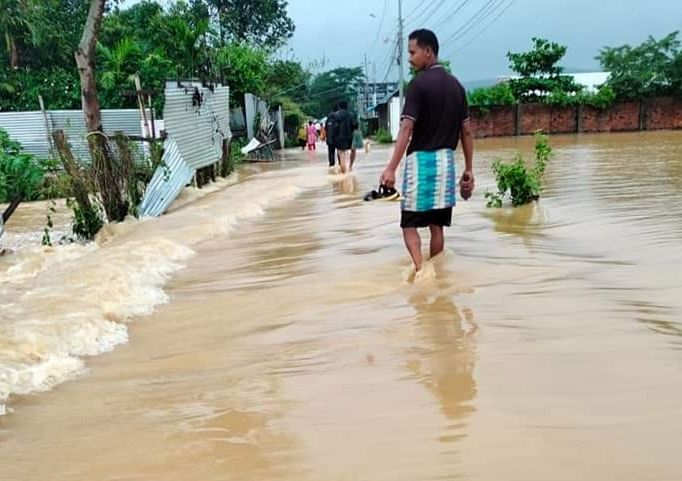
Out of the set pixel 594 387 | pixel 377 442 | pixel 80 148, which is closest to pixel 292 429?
pixel 377 442

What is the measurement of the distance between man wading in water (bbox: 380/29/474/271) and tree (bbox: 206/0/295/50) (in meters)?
36.1

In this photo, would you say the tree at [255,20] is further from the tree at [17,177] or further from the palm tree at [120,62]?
the tree at [17,177]

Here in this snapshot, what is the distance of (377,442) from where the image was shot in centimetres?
247

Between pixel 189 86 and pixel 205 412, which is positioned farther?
pixel 189 86

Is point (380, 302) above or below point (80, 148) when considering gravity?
below

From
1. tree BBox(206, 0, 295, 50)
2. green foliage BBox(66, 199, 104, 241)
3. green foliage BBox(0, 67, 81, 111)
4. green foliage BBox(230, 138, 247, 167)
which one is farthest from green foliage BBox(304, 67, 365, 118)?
green foliage BBox(66, 199, 104, 241)

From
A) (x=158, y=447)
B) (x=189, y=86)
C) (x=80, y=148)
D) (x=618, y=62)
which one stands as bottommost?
(x=158, y=447)

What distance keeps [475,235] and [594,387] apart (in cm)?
379

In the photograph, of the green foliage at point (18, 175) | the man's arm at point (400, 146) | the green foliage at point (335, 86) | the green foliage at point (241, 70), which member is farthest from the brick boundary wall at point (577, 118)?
the green foliage at point (335, 86)

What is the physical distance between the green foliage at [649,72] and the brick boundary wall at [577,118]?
38.8 inches

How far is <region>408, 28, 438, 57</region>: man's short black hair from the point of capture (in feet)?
15.2

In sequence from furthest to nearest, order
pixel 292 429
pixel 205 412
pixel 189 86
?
pixel 189 86
pixel 205 412
pixel 292 429

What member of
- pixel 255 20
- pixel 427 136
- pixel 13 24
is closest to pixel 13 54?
pixel 13 24

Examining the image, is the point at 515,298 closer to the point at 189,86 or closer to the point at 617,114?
the point at 189,86
